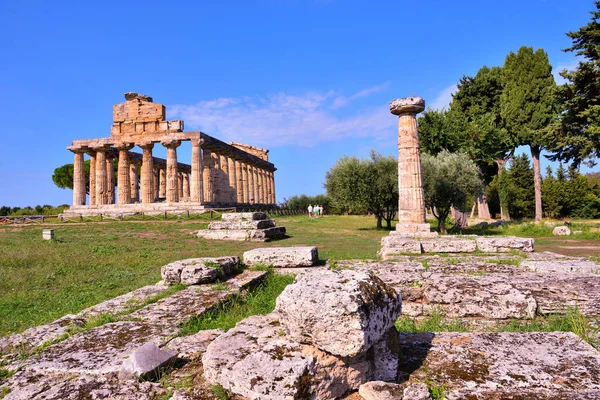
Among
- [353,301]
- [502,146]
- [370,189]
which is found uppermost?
[502,146]

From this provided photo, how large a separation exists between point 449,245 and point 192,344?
853 centimetres

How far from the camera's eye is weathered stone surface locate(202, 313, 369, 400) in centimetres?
239

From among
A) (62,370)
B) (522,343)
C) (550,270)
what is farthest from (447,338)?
(550,270)

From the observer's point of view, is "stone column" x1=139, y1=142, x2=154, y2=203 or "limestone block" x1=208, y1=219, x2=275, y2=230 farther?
"stone column" x1=139, y1=142, x2=154, y2=203

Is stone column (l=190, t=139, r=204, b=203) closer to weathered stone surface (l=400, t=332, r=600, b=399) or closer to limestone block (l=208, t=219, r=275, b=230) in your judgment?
limestone block (l=208, t=219, r=275, b=230)

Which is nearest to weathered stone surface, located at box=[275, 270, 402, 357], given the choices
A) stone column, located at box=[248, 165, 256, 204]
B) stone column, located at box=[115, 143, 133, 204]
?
stone column, located at box=[115, 143, 133, 204]

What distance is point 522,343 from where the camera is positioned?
2996 mm

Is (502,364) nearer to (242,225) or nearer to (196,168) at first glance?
(242,225)

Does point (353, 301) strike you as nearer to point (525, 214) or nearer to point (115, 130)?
point (115, 130)

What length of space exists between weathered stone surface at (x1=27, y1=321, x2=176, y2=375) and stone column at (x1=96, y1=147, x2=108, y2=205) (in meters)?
32.8

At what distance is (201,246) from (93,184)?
84.7 feet

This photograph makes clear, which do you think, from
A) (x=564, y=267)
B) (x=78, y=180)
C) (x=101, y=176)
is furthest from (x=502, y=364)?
(x=78, y=180)

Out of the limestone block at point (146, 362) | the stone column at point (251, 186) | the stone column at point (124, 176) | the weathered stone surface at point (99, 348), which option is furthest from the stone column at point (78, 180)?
the limestone block at point (146, 362)

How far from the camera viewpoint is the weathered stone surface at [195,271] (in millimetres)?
6306
